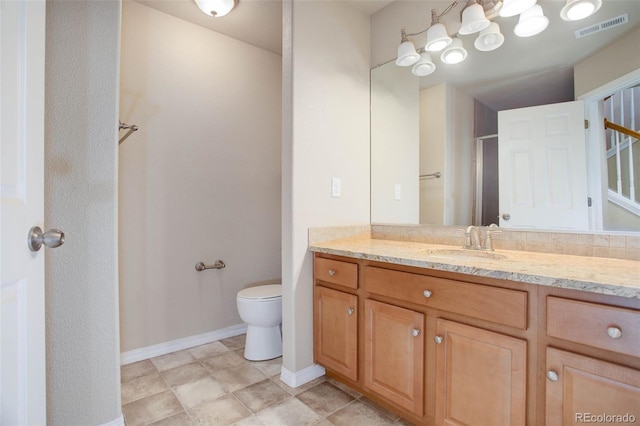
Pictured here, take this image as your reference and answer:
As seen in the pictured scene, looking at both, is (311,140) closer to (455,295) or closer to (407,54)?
(407,54)

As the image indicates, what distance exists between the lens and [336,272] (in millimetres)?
1706

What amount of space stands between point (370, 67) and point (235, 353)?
2.31 metres

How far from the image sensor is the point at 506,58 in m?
1.68

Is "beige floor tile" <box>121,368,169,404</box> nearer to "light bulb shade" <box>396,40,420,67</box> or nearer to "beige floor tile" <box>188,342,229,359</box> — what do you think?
"beige floor tile" <box>188,342,229,359</box>

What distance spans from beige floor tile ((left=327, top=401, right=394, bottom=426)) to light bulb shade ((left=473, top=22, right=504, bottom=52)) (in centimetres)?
204

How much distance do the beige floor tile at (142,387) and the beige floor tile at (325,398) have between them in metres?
0.84

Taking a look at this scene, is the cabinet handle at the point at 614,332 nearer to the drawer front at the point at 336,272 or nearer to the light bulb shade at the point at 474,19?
the drawer front at the point at 336,272

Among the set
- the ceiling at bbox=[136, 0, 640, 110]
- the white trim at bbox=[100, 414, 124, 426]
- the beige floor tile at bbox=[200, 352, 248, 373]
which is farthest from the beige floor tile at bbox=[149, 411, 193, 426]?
the ceiling at bbox=[136, 0, 640, 110]

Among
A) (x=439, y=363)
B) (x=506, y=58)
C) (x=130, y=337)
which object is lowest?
(x=130, y=337)

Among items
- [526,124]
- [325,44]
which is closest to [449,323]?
[526,124]

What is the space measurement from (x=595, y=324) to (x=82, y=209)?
190cm
